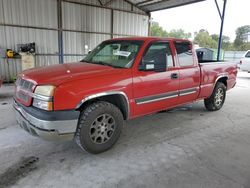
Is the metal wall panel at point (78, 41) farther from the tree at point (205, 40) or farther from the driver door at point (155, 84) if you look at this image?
the tree at point (205, 40)

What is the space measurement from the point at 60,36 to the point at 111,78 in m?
9.03

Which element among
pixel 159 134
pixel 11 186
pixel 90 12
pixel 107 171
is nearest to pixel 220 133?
pixel 159 134

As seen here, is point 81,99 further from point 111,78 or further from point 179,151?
point 179,151

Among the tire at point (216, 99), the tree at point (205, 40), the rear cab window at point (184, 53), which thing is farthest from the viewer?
the tree at point (205, 40)

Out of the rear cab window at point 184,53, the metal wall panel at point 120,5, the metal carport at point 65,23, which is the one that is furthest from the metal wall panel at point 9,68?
the rear cab window at point 184,53

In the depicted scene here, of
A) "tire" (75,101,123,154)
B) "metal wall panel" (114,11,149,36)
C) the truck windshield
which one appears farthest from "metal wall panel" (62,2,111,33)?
"tire" (75,101,123,154)

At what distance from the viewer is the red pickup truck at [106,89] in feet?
8.43

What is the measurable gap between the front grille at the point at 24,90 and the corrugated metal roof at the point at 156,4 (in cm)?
1073

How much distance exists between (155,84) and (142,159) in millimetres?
1292

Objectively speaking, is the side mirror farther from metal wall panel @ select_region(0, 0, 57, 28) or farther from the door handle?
metal wall panel @ select_region(0, 0, 57, 28)

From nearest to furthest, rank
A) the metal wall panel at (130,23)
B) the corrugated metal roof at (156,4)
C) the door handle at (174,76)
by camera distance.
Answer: the door handle at (174,76), the corrugated metal roof at (156,4), the metal wall panel at (130,23)

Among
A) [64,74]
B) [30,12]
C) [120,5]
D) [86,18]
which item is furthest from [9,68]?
[64,74]

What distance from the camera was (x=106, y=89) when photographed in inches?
114

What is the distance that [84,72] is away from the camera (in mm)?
2930
